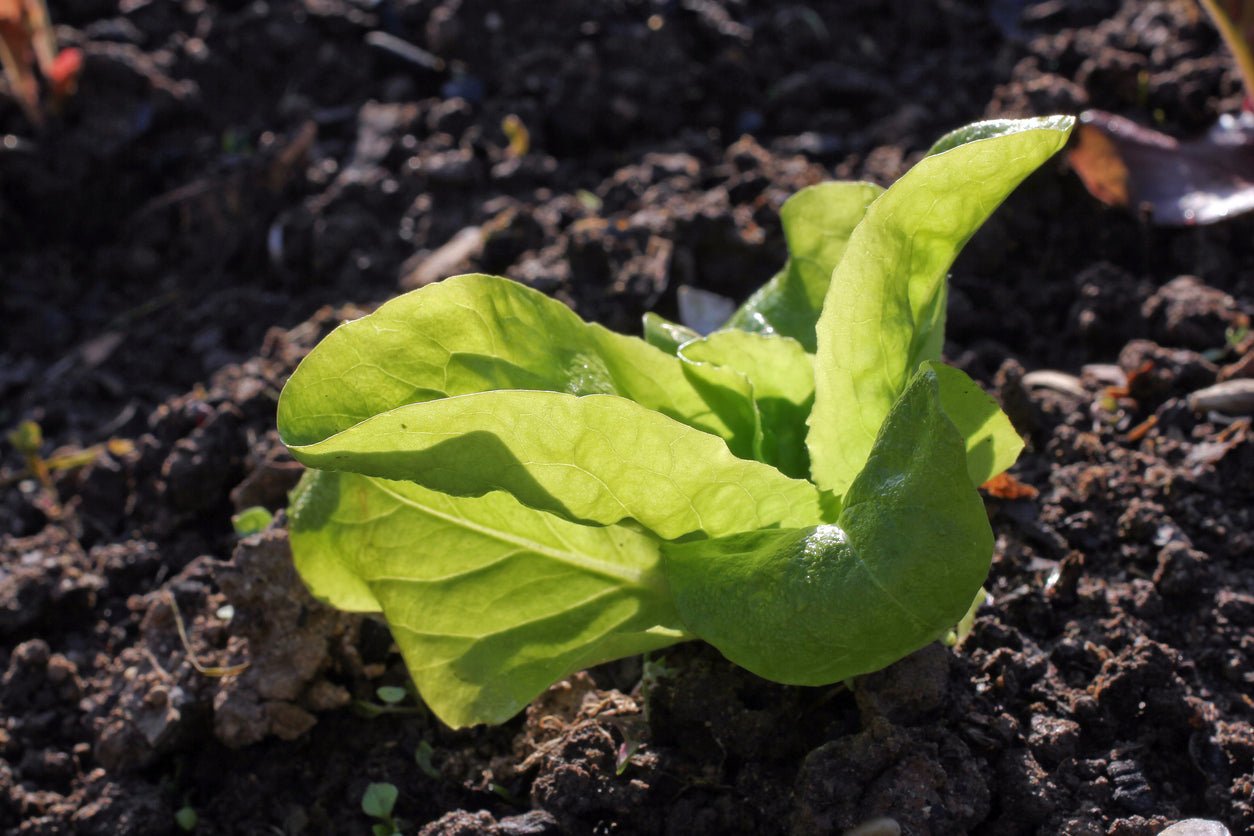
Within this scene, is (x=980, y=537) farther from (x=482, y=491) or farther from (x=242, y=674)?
(x=242, y=674)

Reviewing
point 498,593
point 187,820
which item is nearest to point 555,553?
point 498,593

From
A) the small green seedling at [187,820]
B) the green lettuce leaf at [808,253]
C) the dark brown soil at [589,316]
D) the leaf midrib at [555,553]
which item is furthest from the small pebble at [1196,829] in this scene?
the small green seedling at [187,820]

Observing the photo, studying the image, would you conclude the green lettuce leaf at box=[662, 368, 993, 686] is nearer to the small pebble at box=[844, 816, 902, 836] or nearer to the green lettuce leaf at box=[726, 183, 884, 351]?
the small pebble at box=[844, 816, 902, 836]

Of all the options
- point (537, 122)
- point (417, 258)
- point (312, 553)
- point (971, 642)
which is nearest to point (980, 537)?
point (971, 642)

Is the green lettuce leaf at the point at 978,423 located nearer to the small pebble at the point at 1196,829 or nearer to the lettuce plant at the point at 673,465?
the lettuce plant at the point at 673,465

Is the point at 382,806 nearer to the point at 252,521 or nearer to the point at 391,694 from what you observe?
the point at 391,694

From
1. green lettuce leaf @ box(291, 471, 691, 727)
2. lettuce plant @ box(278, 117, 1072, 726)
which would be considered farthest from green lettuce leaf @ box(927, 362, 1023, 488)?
green lettuce leaf @ box(291, 471, 691, 727)
